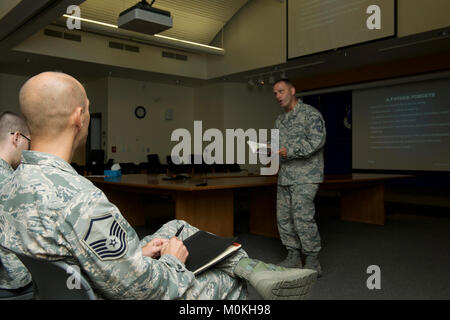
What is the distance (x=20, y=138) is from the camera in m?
1.80

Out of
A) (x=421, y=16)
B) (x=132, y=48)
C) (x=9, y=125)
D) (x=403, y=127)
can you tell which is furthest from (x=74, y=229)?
(x=403, y=127)

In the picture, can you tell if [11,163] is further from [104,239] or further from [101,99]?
[101,99]

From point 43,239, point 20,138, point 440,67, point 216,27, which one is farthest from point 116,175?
point 440,67

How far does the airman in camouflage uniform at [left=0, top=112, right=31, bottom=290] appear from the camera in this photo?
1.45 meters

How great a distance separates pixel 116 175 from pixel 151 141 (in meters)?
5.44

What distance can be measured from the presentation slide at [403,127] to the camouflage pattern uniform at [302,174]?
18.4 ft

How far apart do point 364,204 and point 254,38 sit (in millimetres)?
4490

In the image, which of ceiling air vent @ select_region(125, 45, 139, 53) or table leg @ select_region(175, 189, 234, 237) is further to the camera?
ceiling air vent @ select_region(125, 45, 139, 53)

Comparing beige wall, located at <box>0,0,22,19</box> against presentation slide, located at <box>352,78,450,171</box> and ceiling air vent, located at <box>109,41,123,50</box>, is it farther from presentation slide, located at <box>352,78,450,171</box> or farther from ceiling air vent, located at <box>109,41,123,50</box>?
presentation slide, located at <box>352,78,450,171</box>

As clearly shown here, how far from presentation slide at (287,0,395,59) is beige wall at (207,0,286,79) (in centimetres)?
37

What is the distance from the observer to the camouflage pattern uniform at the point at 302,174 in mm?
3023

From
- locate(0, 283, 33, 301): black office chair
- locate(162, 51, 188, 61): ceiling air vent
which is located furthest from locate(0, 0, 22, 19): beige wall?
locate(0, 283, 33, 301): black office chair

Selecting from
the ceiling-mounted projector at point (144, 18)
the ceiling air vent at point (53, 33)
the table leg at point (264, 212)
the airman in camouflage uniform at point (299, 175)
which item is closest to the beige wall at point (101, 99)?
the ceiling air vent at point (53, 33)
